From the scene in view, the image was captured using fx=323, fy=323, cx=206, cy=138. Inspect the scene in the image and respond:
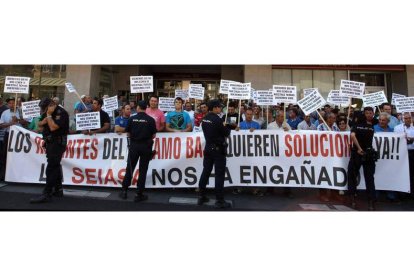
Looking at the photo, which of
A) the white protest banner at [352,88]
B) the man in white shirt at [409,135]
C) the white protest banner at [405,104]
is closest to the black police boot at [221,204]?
the white protest banner at [352,88]

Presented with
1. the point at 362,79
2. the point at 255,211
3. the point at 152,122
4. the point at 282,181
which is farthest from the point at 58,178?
the point at 362,79

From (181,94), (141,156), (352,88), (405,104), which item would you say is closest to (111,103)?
(181,94)

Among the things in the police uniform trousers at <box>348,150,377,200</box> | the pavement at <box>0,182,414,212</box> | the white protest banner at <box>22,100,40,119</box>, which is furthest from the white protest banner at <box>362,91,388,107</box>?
the white protest banner at <box>22,100,40,119</box>

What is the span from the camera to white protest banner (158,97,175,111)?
26.8ft

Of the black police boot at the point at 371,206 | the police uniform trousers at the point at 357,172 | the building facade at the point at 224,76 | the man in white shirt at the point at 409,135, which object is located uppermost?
the building facade at the point at 224,76

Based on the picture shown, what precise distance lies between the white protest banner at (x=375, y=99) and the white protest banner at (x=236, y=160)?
3.06 ft

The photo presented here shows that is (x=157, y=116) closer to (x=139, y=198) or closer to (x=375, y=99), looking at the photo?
(x=139, y=198)

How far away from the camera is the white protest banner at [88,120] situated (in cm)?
Answer: 703

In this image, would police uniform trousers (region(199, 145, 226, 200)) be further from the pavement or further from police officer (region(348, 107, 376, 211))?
police officer (region(348, 107, 376, 211))

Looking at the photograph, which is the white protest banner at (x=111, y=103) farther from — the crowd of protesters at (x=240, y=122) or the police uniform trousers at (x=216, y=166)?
the police uniform trousers at (x=216, y=166)

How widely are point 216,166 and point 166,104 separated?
2966mm

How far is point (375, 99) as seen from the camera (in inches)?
287

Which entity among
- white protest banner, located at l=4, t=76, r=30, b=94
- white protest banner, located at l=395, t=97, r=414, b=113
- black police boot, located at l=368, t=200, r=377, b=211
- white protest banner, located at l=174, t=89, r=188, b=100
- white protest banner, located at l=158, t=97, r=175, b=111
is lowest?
black police boot, located at l=368, t=200, r=377, b=211

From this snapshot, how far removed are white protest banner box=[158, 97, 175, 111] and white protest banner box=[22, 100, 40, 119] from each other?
281cm
